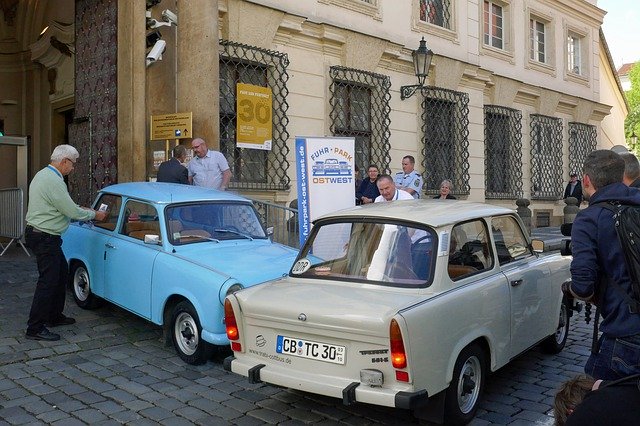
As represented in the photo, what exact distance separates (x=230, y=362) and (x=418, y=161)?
10767 mm

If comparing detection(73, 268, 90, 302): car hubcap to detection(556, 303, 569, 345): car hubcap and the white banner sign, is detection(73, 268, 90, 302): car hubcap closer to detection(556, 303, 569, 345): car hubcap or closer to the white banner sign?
the white banner sign

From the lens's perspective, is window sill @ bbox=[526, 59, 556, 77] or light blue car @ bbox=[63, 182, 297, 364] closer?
light blue car @ bbox=[63, 182, 297, 364]

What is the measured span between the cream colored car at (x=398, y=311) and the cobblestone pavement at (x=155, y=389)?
37 cm

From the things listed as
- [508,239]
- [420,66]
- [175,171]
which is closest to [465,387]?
[508,239]

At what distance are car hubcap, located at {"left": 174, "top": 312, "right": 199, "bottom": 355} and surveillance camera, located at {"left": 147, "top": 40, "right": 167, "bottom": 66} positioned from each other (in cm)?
550

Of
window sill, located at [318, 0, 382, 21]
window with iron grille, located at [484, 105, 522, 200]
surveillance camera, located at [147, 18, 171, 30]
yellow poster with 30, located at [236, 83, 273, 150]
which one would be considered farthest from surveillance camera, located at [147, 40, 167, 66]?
window with iron grille, located at [484, 105, 522, 200]

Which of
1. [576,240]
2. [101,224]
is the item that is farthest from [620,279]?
[101,224]

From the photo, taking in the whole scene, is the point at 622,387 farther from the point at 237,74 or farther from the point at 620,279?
the point at 237,74

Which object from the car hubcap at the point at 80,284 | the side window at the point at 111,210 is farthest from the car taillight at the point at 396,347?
the car hubcap at the point at 80,284

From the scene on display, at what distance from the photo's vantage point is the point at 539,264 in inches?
221

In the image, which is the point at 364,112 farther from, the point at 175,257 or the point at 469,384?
the point at 469,384

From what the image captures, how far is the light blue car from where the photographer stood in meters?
5.57

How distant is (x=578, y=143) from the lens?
824 inches

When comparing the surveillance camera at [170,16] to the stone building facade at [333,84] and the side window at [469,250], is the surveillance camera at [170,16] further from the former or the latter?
the side window at [469,250]
